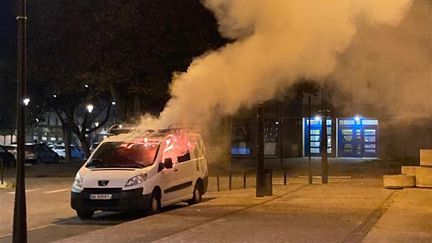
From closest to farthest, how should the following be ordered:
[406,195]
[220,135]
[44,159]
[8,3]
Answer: [406,195], [220,135], [8,3], [44,159]

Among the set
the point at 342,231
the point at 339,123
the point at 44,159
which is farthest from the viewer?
the point at 44,159

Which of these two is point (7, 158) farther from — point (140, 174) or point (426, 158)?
point (140, 174)

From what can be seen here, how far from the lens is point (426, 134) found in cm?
3556

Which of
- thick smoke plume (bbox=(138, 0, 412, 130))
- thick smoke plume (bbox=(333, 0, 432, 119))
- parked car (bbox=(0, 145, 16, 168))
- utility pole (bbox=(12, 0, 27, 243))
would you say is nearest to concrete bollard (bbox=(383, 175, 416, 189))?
thick smoke plume (bbox=(333, 0, 432, 119))

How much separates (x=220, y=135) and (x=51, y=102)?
67.5 feet

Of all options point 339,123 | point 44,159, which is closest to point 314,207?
point 339,123

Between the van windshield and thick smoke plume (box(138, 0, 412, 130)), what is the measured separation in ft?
6.10

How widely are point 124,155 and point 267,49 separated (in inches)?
162

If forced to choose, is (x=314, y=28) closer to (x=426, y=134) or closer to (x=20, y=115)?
(x=20, y=115)

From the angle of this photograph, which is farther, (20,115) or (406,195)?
(406,195)

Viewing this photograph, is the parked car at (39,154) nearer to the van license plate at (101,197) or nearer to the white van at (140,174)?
the white van at (140,174)

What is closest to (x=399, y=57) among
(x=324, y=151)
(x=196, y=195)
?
(x=196, y=195)

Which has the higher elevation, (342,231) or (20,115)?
(20,115)

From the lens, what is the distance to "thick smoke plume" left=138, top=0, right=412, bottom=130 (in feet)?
45.6
